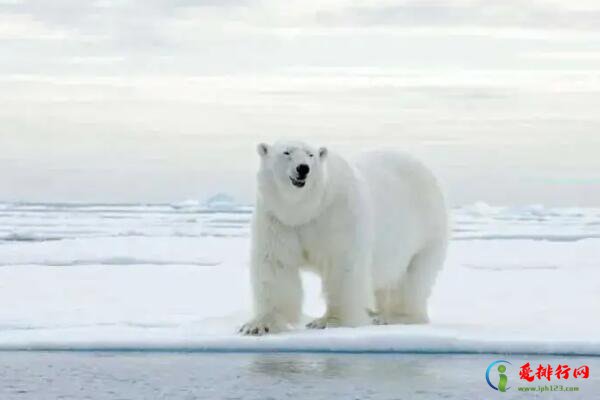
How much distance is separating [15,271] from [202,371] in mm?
6205

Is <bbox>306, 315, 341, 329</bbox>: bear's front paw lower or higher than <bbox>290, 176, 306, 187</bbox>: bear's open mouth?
lower

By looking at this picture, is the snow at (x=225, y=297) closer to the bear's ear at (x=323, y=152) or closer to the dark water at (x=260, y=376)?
the dark water at (x=260, y=376)

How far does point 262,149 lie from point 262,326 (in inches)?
39.7

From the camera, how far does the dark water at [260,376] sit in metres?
4.53

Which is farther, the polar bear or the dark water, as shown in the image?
the polar bear

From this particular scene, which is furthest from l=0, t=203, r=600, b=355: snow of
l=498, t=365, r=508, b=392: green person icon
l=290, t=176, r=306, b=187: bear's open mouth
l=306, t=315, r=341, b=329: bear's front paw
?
l=290, t=176, r=306, b=187: bear's open mouth

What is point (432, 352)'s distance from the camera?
5707mm

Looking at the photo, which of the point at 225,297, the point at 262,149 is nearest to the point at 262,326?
the point at 262,149

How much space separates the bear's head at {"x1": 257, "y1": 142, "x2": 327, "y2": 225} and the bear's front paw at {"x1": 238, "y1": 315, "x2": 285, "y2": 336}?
58cm

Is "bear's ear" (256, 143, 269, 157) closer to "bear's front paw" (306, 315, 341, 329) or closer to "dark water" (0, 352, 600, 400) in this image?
"bear's front paw" (306, 315, 341, 329)

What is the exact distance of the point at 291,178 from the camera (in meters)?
6.02

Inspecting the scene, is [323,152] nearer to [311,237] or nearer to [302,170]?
[302,170]

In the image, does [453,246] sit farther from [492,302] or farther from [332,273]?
[332,273]

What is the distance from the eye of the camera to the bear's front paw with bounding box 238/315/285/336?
6.11 m
